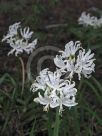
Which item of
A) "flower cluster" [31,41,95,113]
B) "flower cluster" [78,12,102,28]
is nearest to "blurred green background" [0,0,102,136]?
"flower cluster" [78,12,102,28]

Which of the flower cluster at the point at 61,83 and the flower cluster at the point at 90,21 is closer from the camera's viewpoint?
the flower cluster at the point at 61,83

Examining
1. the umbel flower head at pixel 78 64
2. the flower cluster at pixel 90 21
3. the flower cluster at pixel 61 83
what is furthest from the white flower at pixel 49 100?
the flower cluster at pixel 90 21

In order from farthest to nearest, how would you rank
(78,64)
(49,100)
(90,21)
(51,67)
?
1. (90,21)
2. (51,67)
3. (78,64)
4. (49,100)

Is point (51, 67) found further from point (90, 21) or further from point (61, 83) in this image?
point (61, 83)

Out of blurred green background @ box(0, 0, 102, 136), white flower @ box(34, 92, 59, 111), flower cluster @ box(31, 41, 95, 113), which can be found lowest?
white flower @ box(34, 92, 59, 111)

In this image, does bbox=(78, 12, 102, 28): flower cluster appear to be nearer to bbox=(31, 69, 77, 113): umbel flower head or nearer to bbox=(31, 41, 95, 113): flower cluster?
bbox=(31, 41, 95, 113): flower cluster

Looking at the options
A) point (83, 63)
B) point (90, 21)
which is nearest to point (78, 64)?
point (83, 63)

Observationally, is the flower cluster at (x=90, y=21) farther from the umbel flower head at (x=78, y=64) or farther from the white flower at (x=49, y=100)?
the white flower at (x=49, y=100)

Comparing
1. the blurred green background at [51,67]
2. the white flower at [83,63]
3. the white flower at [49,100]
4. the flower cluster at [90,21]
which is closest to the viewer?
the white flower at [49,100]
